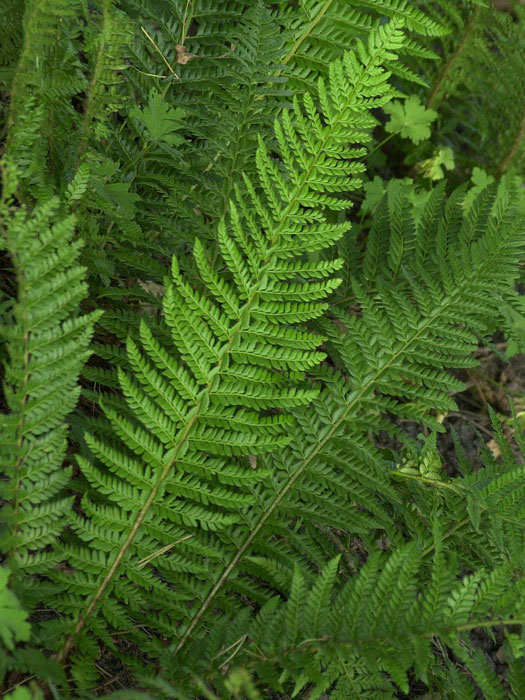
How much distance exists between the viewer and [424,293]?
1.58m

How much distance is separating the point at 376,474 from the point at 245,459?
30 centimetres

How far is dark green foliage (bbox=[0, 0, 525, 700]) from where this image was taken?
1131 mm

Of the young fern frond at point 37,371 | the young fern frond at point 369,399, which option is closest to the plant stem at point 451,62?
the young fern frond at point 369,399

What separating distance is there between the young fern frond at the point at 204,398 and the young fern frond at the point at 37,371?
0.07 m

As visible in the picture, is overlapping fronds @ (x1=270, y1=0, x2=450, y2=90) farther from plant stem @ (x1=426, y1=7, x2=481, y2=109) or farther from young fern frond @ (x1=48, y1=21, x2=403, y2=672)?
plant stem @ (x1=426, y1=7, x2=481, y2=109)

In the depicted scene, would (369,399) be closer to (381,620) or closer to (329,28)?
(381,620)

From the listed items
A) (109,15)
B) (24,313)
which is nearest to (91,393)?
(24,313)

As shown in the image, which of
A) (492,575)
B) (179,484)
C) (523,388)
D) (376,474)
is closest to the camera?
(492,575)

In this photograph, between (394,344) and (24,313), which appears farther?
(394,344)

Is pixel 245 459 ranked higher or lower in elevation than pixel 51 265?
lower

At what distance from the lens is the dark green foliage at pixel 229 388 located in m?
1.13

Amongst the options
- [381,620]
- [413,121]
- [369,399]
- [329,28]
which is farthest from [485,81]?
[381,620]

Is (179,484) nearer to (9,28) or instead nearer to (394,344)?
(394,344)

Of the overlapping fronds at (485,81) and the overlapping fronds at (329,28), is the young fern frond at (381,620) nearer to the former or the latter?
the overlapping fronds at (329,28)
